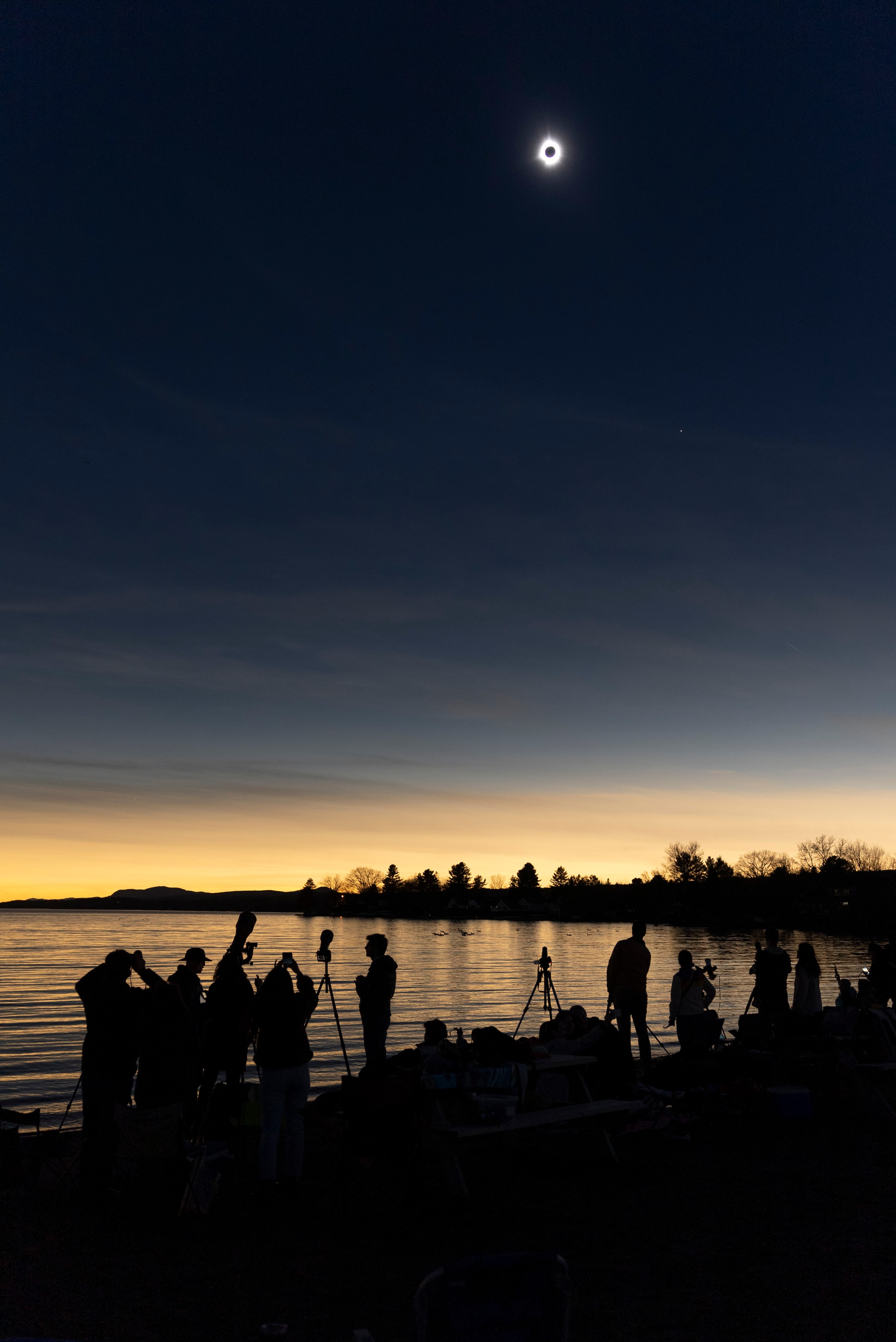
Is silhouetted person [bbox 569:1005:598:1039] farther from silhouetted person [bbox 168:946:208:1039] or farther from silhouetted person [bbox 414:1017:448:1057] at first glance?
silhouetted person [bbox 168:946:208:1039]

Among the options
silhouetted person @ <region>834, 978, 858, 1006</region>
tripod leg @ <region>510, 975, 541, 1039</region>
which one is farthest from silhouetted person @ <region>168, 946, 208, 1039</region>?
silhouetted person @ <region>834, 978, 858, 1006</region>

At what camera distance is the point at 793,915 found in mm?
136625

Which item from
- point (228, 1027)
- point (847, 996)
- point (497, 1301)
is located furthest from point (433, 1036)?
point (497, 1301)

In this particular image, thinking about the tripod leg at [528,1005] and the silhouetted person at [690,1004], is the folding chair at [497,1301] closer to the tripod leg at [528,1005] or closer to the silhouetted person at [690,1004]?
the tripod leg at [528,1005]

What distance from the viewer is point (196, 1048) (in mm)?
7852

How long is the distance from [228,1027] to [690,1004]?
22.8 ft


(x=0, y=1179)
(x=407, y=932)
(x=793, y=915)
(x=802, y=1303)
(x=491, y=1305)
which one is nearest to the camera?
(x=491, y=1305)

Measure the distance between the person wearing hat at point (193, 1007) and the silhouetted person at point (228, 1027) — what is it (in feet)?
0.29

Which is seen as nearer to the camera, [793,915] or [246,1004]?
[246,1004]

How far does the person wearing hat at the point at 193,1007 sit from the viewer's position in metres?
7.88

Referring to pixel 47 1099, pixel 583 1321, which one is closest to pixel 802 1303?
pixel 583 1321

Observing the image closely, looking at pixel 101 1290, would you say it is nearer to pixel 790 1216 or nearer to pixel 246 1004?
pixel 246 1004

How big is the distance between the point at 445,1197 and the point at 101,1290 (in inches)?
A: 112

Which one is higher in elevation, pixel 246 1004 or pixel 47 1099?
pixel 246 1004
